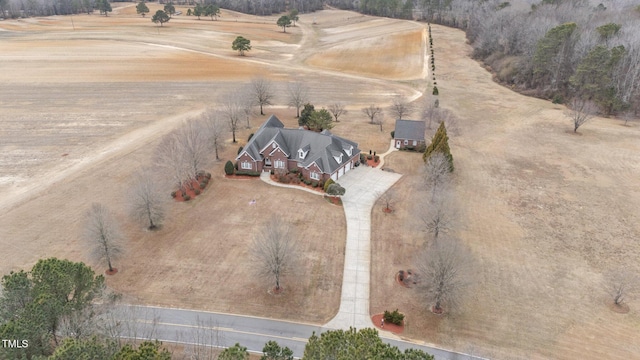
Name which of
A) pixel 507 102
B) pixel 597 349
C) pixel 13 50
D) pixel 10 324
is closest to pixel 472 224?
pixel 597 349

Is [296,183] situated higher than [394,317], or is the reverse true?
[296,183]

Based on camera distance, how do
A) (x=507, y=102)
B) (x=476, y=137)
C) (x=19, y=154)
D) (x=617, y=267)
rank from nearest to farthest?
(x=617, y=267)
(x=19, y=154)
(x=476, y=137)
(x=507, y=102)

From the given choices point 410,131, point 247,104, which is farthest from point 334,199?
point 247,104

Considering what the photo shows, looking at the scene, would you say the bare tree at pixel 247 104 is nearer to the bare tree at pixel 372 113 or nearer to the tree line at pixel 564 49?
the bare tree at pixel 372 113

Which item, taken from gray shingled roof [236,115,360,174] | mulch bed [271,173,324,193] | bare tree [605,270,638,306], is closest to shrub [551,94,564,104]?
gray shingled roof [236,115,360,174]

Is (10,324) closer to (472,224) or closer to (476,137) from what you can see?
(472,224)

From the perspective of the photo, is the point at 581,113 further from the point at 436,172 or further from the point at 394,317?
the point at 394,317
